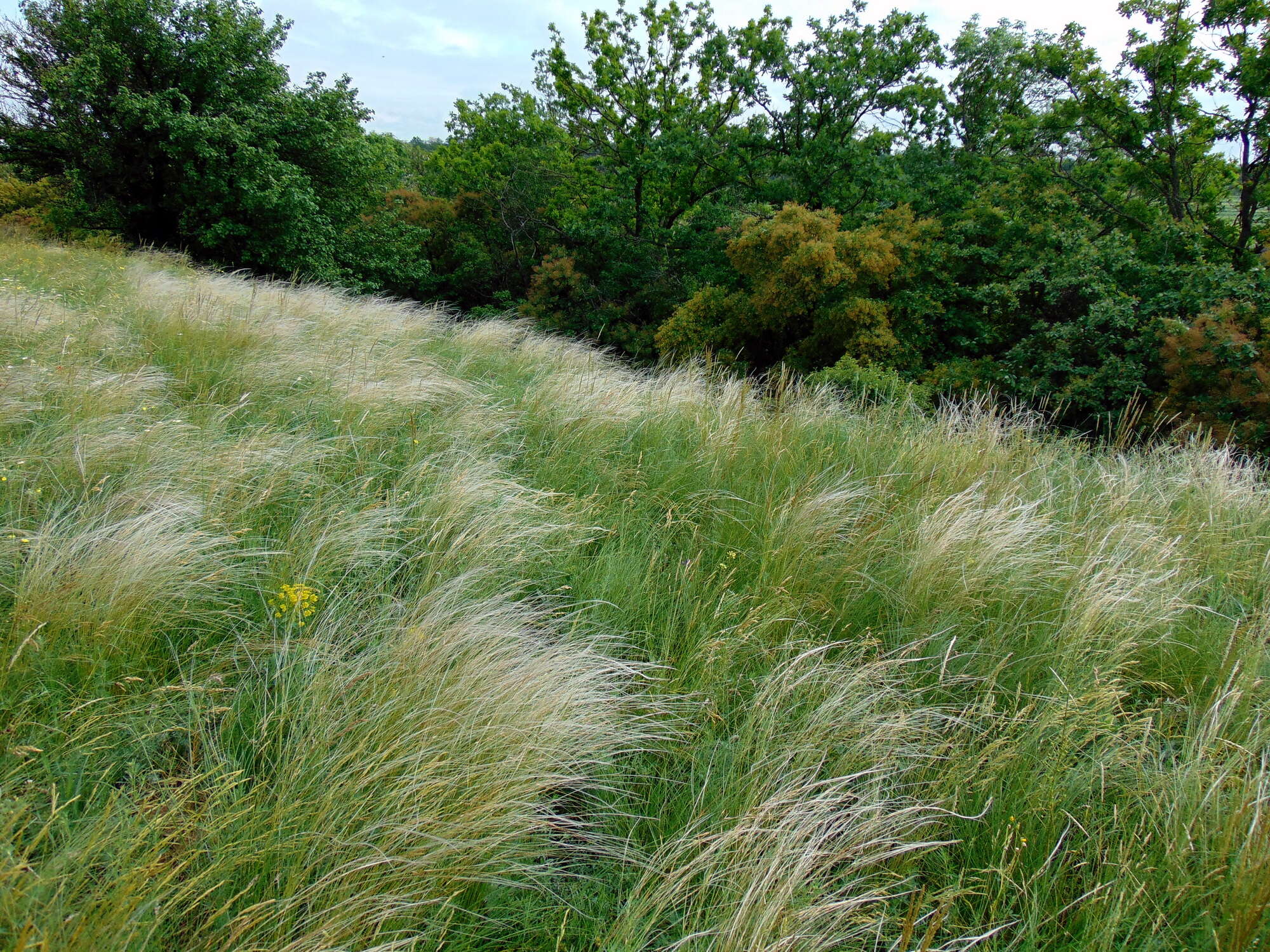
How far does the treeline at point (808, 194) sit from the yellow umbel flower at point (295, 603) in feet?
28.3

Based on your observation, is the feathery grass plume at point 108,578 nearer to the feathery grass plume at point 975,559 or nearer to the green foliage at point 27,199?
the feathery grass plume at point 975,559

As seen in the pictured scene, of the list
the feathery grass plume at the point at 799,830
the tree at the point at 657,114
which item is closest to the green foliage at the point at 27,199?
the tree at the point at 657,114

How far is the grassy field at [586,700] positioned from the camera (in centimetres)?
120

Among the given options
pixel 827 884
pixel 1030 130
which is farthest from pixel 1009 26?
pixel 827 884

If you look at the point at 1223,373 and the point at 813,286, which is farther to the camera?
the point at 813,286

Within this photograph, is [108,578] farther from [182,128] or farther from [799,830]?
[182,128]

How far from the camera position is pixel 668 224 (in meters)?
19.6

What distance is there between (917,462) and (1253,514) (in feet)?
5.17

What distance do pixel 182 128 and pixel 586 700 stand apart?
16280mm

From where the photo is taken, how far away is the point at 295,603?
1735 millimetres

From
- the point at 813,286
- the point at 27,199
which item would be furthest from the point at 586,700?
the point at 27,199

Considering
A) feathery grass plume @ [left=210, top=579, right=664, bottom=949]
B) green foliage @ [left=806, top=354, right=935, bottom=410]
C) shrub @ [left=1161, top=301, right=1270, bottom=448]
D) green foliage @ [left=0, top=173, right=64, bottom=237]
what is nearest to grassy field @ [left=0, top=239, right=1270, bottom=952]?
feathery grass plume @ [left=210, top=579, right=664, bottom=949]

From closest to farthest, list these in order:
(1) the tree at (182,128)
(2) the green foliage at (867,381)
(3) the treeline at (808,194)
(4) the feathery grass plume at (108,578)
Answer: (4) the feathery grass plume at (108,578), (2) the green foliage at (867,381), (3) the treeline at (808,194), (1) the tree at (182,128)

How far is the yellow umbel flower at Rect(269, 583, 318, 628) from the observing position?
1.76m
